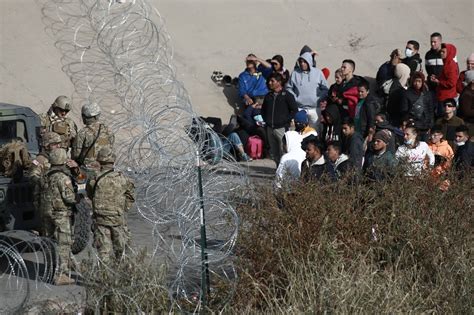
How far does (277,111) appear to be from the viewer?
1620 cm

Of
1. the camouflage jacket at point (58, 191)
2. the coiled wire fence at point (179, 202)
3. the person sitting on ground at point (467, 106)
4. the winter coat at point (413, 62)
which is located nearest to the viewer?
the coiled wire fence at point (179, 202)

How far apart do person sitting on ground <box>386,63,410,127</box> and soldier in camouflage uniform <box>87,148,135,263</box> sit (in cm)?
678

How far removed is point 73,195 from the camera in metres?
11.4

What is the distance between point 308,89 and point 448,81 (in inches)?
90.1

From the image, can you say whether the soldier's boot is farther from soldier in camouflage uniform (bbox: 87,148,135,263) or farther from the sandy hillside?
the sandy hillside

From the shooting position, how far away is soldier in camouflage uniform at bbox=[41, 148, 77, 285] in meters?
11.3

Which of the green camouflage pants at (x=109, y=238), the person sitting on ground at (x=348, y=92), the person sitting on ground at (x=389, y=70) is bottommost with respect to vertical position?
the green camouflage pants at (x=109, y=238)

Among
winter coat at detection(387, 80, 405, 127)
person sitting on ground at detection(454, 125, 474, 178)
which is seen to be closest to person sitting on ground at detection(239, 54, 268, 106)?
winter coat at detection(387, 80, 405, 127)

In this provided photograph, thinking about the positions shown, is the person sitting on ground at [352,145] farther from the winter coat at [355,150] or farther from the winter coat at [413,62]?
the winter coat at [413,62]

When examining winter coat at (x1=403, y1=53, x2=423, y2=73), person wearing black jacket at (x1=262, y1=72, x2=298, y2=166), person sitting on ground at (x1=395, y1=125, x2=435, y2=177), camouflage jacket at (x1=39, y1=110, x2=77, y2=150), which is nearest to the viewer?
person sitting on ground at (x1=395, y1=125, x2=435, y2=177)

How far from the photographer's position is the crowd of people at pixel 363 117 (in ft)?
40.1

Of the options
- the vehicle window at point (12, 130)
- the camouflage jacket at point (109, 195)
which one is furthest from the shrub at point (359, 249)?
the vehicle window at point (12, 130)

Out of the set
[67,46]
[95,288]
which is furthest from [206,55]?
[95,288]

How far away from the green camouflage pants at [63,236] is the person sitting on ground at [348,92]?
277 inches
